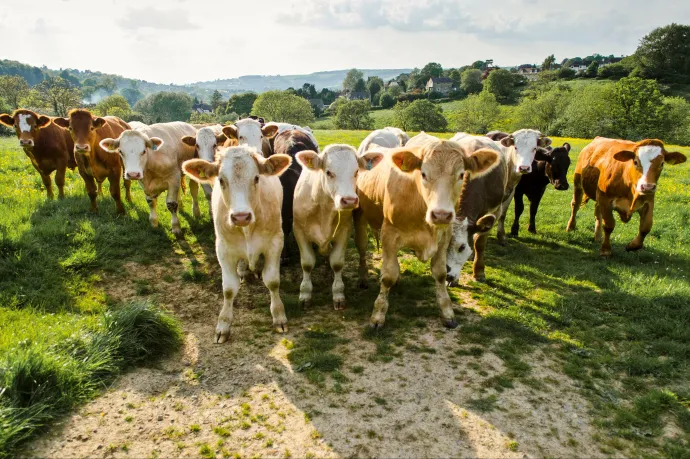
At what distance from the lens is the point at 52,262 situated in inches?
263

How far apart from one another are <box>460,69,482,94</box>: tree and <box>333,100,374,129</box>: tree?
125ft

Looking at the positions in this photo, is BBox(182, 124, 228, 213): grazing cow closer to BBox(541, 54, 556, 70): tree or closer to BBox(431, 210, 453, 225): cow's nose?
BBox(431, 210, 453, 225): cow's nose

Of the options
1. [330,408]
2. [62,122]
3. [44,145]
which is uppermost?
[62,122]

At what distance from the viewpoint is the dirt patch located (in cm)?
352

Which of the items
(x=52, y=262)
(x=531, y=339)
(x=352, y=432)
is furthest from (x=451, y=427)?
(x=52, y=262)

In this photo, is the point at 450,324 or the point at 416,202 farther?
the point at 450,324

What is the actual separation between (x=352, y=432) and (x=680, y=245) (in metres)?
8.88

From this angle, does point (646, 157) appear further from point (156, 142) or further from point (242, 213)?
point (156, 142)

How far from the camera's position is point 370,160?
5.95 m

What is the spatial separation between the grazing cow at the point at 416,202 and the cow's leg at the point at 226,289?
1.92 m

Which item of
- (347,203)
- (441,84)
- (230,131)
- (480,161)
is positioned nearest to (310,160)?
(347,203)

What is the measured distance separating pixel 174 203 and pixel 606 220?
351 inches

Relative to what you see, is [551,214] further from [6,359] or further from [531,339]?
[6,359]

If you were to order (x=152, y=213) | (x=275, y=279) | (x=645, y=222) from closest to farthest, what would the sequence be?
(x=275, y=279)
(x=645, y=222)
(x=152, y=213)
